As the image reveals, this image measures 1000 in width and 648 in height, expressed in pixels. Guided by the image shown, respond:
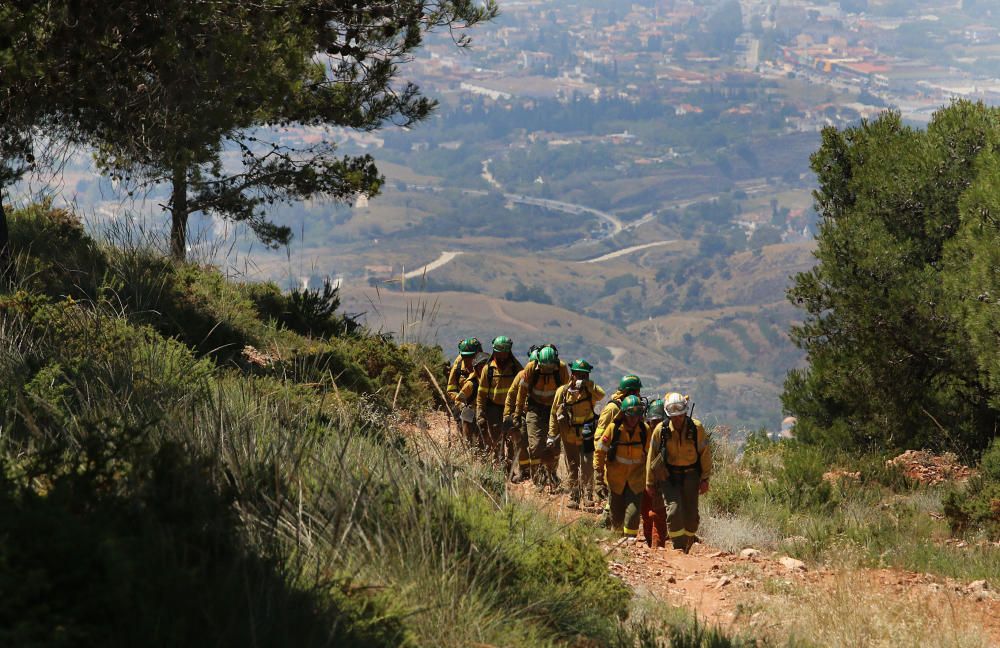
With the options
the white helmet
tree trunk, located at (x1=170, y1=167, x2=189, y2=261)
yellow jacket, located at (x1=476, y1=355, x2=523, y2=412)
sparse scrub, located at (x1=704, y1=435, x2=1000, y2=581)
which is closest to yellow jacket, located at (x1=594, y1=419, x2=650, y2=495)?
the white helmet

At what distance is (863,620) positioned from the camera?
576 cm

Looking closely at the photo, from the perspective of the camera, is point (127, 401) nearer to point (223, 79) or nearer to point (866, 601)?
point (866, 601)

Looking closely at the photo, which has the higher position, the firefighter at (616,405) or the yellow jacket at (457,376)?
the firefighter at (616,405)

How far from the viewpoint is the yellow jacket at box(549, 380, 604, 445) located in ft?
34.9

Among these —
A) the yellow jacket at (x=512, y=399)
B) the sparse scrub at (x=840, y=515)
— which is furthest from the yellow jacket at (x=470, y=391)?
the sparse scrub at (x=840, y=515)

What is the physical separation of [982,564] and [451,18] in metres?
7.86

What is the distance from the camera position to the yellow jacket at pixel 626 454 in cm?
948

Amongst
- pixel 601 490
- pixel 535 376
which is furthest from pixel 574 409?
pixel 601 490

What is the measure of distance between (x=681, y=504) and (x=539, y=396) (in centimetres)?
245

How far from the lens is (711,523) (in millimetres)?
10016

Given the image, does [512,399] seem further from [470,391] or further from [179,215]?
[179,215]

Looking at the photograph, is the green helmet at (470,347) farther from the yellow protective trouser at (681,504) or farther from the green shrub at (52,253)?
the green shrub at (52,253)

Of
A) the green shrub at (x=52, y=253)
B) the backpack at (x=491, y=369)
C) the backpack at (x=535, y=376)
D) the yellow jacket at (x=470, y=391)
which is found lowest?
the yellow jacket at (x=470, y=391)

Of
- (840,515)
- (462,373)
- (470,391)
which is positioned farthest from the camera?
(462,373)
